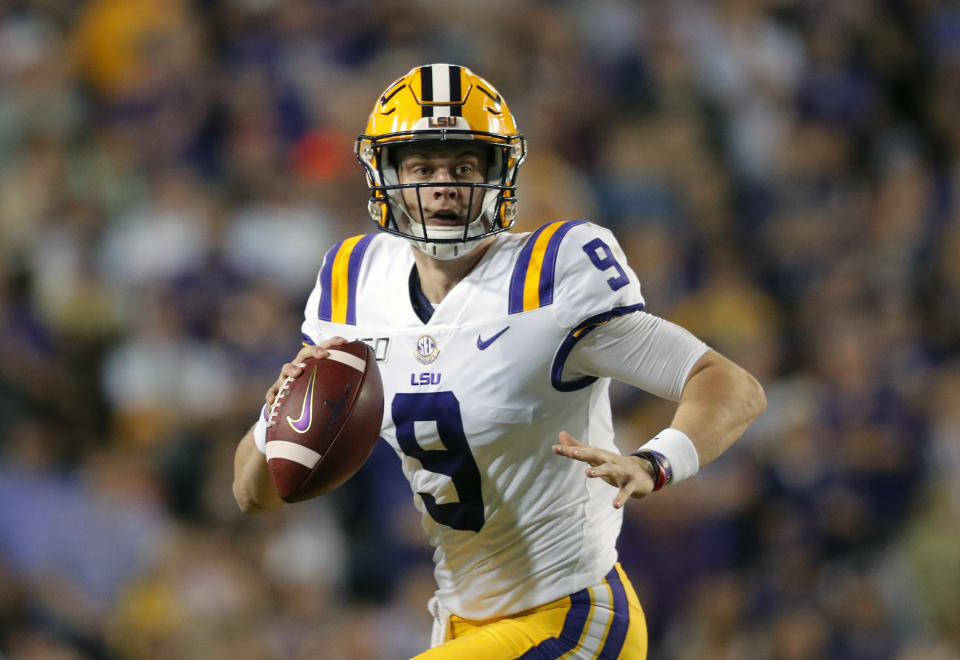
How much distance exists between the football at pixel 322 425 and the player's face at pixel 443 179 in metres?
0.40

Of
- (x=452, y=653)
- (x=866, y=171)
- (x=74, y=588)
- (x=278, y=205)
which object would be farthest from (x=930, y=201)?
(x=452, y=653)

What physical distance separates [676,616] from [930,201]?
10.1ft

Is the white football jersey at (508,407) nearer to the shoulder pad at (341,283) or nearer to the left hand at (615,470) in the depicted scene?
the shoulder pad at (341,283)

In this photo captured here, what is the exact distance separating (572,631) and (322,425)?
757 millimetres

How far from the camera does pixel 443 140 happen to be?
120 inches

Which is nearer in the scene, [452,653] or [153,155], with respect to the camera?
[452,653]

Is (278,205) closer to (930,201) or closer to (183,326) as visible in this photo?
(183,326)

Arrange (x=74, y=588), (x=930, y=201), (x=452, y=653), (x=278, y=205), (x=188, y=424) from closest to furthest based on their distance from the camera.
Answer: (x=452, y=653) → (x=74, y=588) → (x=188, y=424) → (x=278, y=205) → (x=930, y=201)

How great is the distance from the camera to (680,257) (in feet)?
22.3

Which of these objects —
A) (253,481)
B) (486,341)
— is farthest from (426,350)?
(253,481)

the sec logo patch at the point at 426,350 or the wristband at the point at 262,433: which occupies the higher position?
the sec logo patch at the point at 426,350

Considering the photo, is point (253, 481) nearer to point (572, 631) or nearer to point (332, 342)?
point (332, 342)

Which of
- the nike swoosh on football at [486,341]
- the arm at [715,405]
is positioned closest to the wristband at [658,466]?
the arm at [715,405]

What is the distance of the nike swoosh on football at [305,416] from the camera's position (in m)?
2.82
